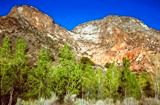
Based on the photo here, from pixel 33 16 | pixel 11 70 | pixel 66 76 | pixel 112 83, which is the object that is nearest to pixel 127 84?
pixel 112 83

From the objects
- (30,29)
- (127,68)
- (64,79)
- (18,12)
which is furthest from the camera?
(18,12)

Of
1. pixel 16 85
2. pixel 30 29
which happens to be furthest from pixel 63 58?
pixel 30 29

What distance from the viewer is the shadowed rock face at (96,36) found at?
10212cm

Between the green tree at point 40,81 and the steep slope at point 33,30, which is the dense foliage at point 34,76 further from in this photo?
the steep slope at point 33,30

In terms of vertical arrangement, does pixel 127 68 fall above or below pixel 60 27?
below

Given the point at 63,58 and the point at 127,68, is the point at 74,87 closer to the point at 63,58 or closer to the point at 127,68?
the point at 63,58

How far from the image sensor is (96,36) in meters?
141

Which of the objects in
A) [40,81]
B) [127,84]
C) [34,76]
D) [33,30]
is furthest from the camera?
[33,30]

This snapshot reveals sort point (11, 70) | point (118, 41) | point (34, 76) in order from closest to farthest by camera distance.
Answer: point (11, 70) < point (34, 76) < point (118, 41)

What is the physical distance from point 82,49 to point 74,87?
74.4m

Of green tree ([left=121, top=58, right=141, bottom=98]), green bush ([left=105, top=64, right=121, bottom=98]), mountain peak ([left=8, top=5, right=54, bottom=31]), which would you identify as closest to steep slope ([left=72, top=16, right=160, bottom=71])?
mountain peak ([left=8, top=5, right=54, bottom=31])

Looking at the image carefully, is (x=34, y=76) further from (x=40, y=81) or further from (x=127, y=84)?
(x=127, y=84)

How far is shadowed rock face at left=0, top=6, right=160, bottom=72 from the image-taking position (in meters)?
102

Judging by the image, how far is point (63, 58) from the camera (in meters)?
51.9
